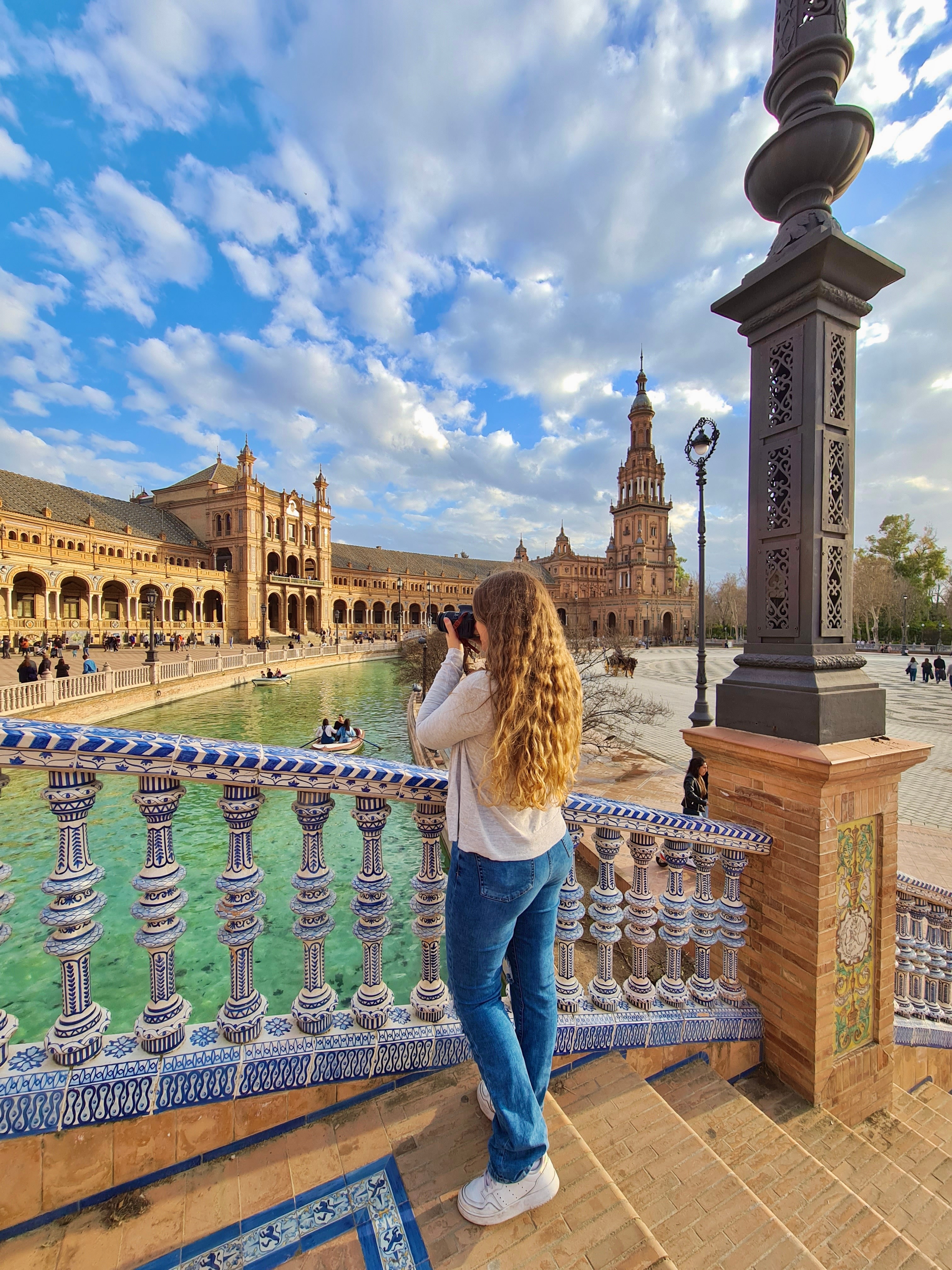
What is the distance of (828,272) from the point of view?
2498 mm

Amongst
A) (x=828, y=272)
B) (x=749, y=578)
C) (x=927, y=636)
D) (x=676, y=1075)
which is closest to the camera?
(x=676, y=1075)

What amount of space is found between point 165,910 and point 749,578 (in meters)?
2.78

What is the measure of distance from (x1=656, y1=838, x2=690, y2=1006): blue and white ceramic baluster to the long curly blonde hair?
121 cm

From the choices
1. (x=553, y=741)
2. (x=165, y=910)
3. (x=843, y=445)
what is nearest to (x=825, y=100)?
(x=843, y=445)

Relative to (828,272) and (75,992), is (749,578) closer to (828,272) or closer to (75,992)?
(828,272)

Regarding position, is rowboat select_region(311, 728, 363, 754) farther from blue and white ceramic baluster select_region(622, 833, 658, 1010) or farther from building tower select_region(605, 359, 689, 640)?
building tower select_region(605, 359, 689, 640)

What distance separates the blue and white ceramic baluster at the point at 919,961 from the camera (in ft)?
10.3

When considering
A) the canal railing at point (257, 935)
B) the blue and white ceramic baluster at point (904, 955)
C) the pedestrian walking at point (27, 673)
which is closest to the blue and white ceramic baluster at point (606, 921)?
the canal railing at point (257, 935)

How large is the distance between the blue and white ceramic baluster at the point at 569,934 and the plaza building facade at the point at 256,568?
11.9 meters

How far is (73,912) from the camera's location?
146 centimetres

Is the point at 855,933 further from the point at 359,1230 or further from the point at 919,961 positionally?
the point at 359,1230

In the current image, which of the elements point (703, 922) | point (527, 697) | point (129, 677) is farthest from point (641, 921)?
point (129, 677)

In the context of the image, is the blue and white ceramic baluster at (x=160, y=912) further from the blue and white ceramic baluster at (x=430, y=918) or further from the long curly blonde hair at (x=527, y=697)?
the long curly blonde hair at (x=527, y=697)

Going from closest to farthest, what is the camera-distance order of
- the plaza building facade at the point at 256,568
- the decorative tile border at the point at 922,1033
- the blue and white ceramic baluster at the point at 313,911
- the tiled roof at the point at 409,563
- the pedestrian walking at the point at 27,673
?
the blue and white ceramic baluster at the point at 313,911, the decorative tile border at the point at 922,1033, the pedestrian walking at the point at 27,673, the plaza building facade at the point at 256,568, the tiled roof at the point at 409,563
